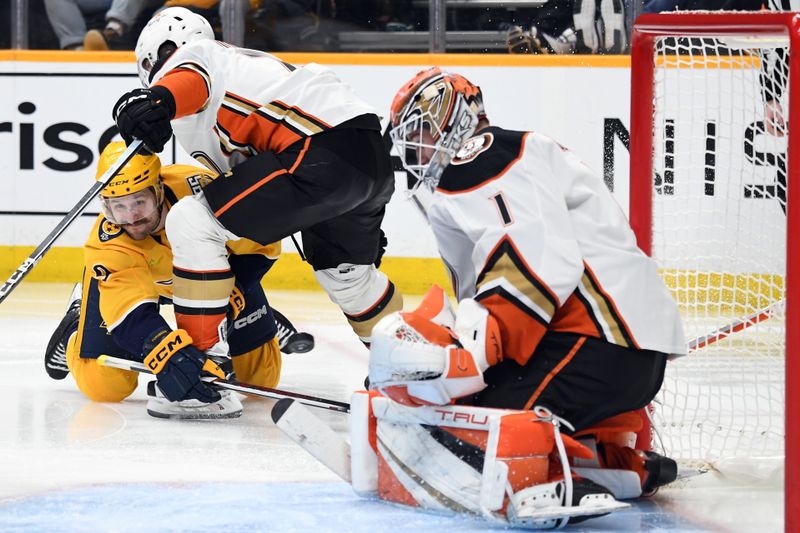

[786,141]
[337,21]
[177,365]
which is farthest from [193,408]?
[337,21]

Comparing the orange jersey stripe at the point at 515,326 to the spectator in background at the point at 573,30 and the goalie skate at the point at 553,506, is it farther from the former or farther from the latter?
the spectator in background at the point at 573,30

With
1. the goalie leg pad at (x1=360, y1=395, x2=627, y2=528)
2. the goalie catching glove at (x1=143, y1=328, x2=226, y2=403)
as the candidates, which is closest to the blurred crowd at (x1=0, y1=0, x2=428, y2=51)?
the goalie catching glove at (x1=143, y1=328, x2=226, y2=403)

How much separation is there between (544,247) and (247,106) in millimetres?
1179

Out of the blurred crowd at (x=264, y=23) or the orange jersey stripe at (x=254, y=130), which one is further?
the blurred crowd at (x=264, y=23)

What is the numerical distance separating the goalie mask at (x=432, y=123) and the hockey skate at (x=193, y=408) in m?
1.05

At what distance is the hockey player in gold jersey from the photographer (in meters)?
2.85

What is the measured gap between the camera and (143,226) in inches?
120

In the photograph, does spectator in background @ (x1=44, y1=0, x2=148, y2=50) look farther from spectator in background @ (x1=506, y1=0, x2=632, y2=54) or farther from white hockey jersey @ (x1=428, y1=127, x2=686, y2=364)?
white hockey jersey @ (x1=428, y1=127, x2=686, y2=364)

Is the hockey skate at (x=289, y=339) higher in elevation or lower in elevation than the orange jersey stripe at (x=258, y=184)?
lower

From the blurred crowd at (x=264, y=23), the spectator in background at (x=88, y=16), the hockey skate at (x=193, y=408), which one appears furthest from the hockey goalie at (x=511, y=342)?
the spectator in background at (x=88, y=16)

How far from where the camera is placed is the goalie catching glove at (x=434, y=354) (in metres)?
1.94

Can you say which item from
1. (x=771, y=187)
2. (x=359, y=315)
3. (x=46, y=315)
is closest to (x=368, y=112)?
(x=359, y=315)

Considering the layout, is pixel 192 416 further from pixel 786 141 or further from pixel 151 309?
pixel 786 141

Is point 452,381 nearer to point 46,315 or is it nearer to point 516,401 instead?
point 516,401
